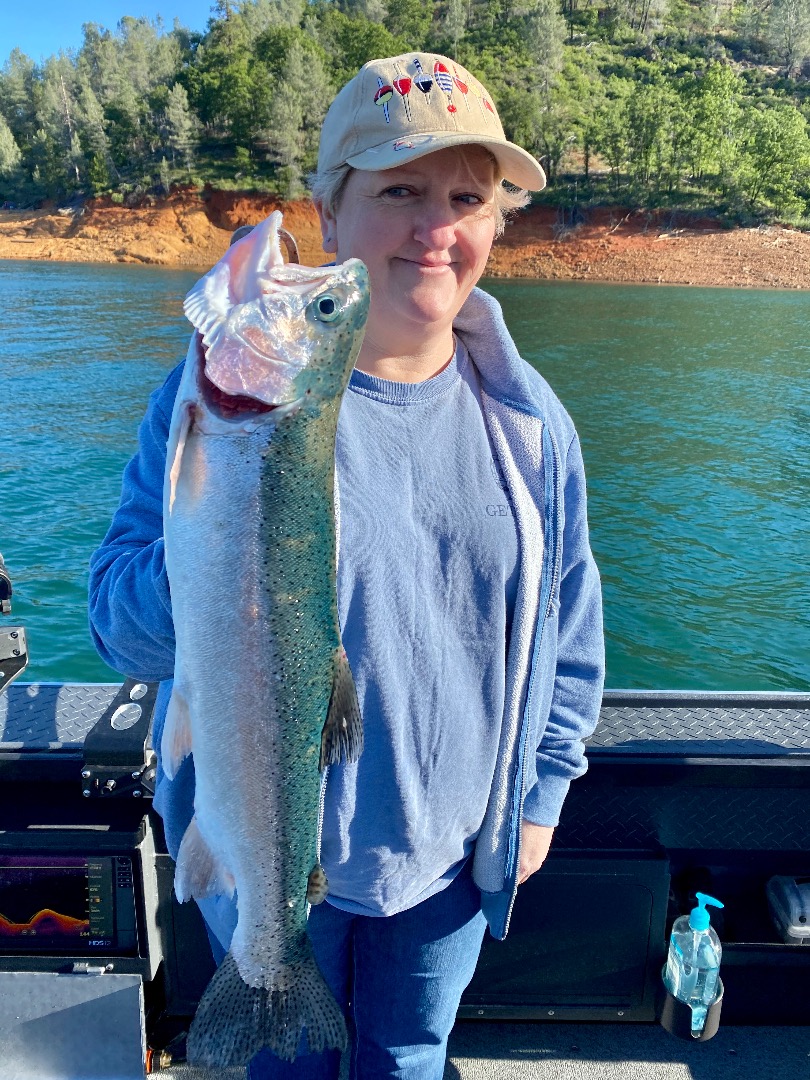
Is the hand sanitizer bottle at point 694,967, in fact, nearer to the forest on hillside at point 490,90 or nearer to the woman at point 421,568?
the woman at point 421,568

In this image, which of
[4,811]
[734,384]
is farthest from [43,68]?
[4,811]

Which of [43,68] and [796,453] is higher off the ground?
[43,68]

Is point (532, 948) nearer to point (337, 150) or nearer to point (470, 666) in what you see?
point (470, 666)

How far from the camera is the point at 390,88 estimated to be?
1757mm

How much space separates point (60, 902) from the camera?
283 centimetres

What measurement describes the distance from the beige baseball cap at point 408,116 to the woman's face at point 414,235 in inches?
1.8

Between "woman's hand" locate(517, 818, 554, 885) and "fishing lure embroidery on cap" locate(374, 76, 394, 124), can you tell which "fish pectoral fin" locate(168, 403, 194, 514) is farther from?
"woman's hand" locate(517, 818, 554, 885)

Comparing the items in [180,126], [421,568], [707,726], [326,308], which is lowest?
[707,726]

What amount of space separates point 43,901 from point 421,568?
6.47 feet

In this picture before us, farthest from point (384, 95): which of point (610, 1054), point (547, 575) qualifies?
point (610, 1054)

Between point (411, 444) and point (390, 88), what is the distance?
0.73 meters

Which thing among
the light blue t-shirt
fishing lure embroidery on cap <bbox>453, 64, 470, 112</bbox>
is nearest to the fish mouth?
the light blue t-shirt

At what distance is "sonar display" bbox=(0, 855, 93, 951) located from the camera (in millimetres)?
2783

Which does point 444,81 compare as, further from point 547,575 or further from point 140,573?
point 140,573
